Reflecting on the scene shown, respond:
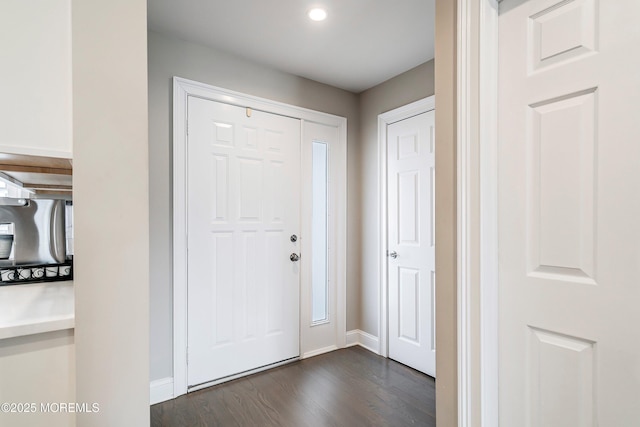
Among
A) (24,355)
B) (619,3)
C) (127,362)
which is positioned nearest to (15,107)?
(24,355)

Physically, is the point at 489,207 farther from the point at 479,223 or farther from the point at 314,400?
the point at 314,400

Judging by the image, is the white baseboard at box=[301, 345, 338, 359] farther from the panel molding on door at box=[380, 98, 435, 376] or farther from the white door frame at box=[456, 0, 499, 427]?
the white door frame at box=[456, 0, 499, 427]

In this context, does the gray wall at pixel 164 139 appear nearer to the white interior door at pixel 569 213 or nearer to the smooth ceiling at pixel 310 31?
the smooth ceiling at pixel 310 31

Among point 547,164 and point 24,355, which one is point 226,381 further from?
point 547,164

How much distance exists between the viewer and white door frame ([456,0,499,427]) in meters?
1.19

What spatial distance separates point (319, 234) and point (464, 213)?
180 centimetres

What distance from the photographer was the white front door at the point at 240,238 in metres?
2.27

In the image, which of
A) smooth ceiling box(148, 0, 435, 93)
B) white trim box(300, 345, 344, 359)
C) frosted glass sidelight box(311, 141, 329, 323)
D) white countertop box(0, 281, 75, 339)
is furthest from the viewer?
frosted glass sidelight box(311, 141, 329, 323)

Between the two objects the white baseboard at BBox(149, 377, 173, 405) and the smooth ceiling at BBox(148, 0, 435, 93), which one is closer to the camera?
the smooth ceiling at BBox(148, 0, 435, 93)

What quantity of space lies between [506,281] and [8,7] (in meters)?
1.83

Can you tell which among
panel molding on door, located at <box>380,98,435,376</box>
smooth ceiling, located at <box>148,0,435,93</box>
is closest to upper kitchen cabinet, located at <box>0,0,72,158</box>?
smooth ceiling, located at <box>148,0,435,93</box>

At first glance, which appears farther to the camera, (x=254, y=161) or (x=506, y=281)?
(x=254, y=161)

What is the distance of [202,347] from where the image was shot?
89.5 inches

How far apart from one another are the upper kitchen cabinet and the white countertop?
1.53 ft
